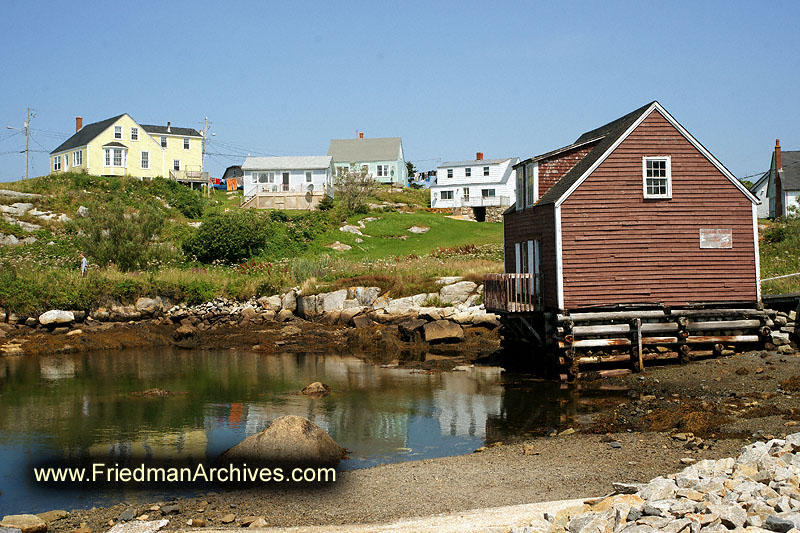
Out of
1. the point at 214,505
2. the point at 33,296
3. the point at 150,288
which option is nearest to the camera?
the point at 214,505

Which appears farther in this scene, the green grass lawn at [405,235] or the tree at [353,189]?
the tree at [353,189]

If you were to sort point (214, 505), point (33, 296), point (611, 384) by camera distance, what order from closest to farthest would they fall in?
point (214, 505), point (611, 384), point (33, 296)

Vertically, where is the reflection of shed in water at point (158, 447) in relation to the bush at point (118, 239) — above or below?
below

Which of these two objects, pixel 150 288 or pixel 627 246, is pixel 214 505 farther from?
pixel 150 288

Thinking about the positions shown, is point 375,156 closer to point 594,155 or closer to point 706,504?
point 594,155

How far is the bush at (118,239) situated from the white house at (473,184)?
3768 cm

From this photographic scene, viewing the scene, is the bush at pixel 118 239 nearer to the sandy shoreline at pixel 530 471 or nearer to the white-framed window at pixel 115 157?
the white-framed window at pixel 115 157

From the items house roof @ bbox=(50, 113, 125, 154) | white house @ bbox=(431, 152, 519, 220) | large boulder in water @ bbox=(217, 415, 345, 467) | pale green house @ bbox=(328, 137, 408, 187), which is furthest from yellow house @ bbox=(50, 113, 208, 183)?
large boulder in water @ bbox=(217, 415, 345, 467)

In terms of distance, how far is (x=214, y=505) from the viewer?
11.2 metres

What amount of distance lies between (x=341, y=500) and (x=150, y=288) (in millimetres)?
29474

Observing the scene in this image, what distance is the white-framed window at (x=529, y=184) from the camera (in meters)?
24.7

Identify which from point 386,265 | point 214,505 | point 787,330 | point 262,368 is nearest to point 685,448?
point 214,505

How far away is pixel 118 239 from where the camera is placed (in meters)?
41.7

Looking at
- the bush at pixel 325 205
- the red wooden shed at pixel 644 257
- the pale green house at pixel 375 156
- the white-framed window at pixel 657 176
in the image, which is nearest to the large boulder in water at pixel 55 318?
the red wooden shed at pixel 644 257
